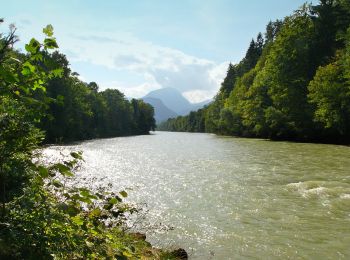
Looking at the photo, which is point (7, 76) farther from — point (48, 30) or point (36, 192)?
point (36, 192)

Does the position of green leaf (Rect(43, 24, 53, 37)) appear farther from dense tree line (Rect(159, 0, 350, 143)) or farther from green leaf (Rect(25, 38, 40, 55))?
dense tree line (Rect(159, 0, 350, 143))

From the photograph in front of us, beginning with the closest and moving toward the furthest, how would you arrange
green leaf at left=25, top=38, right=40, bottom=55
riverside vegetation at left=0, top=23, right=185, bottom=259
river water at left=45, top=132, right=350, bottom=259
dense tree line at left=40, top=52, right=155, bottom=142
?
1. green leaf at left=25, top=38, right=40, bottom=55
2. riverside vegetation at left=0, top=23, right=185, bottom=259
3. river water at left=45, top=132, right=350, bottom=259
4. dense tree line at left=40, top=52, right=155, bottom=142

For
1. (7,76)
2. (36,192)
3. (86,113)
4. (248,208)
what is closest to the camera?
(7,76)

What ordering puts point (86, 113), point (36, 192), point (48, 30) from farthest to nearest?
point (86, 113)
point (36, 192)
point (48, 30)

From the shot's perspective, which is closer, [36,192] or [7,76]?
[7,76]

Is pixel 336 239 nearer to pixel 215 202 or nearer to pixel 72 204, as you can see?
pixel 215 202

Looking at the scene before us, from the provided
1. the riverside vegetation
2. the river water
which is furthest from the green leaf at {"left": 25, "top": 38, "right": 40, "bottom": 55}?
the river water

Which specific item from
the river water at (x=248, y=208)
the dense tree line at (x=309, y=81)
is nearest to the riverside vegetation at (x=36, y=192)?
the river water at (x=248, y=208)

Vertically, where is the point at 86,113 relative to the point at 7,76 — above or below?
above

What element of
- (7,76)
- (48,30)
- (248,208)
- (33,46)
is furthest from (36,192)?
(248,208)

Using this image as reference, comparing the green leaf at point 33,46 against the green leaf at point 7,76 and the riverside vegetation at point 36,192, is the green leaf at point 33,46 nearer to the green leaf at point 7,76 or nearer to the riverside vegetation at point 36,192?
the riverside vegetation at point 36,192

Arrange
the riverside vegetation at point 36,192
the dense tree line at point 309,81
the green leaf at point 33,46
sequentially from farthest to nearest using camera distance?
the dense tree line at point 309,81 → the riverside vegetation at point 36,192 → the green leaf at point 33,46

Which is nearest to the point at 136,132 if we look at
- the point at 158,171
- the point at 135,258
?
the point at 158,171

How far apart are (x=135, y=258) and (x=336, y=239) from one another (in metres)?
7.69
